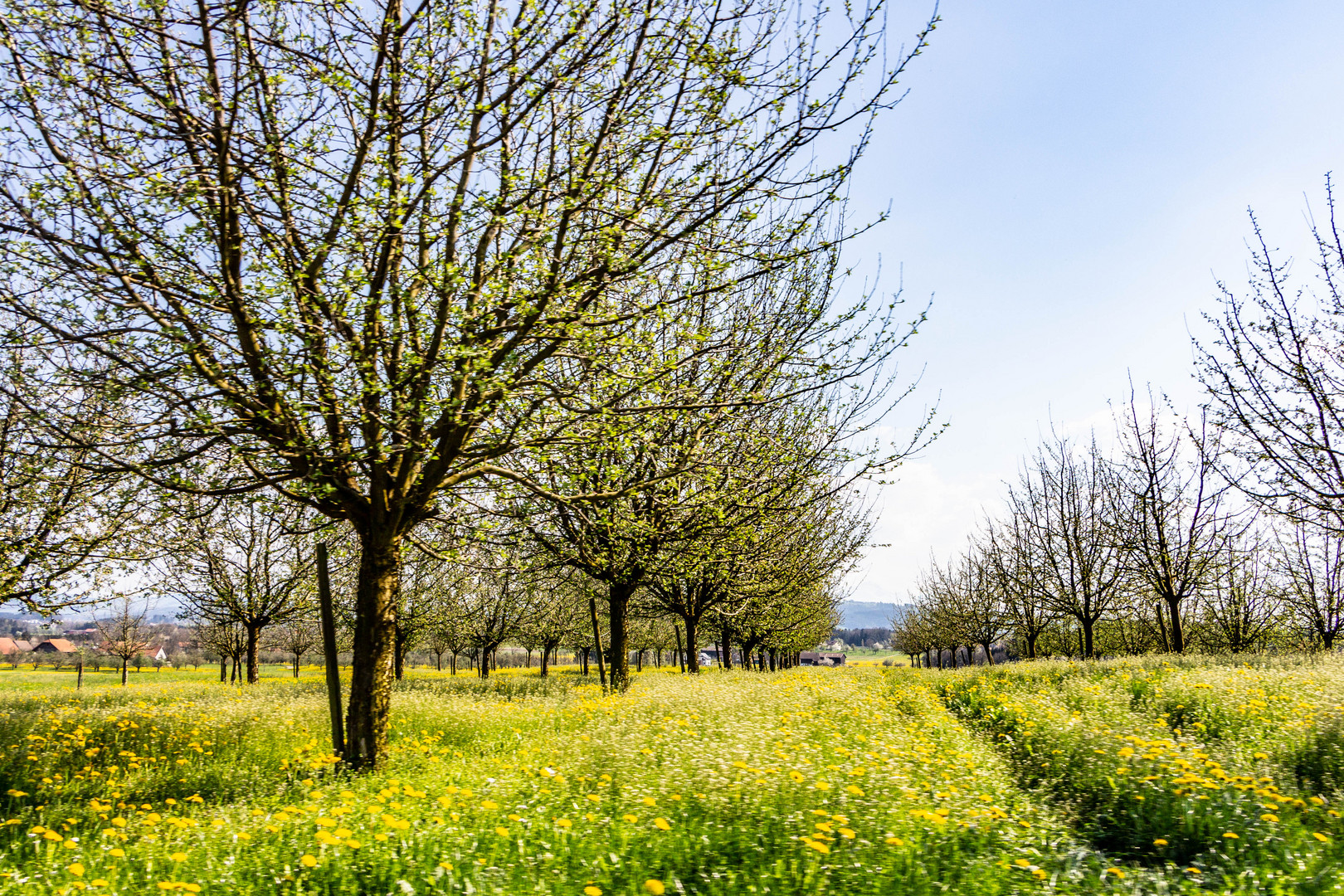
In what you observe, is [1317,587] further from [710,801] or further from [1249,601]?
[710,801]

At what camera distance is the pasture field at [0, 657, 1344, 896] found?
13.1ft

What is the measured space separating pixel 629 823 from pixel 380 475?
4.59 meters

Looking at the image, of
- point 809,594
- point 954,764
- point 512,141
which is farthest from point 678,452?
point 809,594

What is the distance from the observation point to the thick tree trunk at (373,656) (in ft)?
24.2

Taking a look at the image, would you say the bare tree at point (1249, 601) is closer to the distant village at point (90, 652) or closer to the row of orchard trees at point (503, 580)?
the row of orchard trees at point (503, 580)

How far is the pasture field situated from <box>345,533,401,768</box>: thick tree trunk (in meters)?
0.32

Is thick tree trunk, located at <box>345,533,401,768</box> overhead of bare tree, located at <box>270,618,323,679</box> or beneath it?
overhead

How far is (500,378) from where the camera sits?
21.5 ft

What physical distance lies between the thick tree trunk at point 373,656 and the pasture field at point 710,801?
0.32 m

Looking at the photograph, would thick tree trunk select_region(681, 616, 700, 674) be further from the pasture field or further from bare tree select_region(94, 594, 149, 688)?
bare tree select_region(94, 594, 149, 688)

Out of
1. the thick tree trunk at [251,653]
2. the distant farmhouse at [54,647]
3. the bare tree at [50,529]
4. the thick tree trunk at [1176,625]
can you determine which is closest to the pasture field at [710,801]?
the bare tree at [50,529]

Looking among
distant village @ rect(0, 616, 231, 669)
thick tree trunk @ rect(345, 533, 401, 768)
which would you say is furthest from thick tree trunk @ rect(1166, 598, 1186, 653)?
distant village @ rect(0, 616, 231, 669)

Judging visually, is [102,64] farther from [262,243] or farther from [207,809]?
[207,809]

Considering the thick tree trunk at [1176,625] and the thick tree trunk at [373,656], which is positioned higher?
the thick tree trunk at [373,656]
